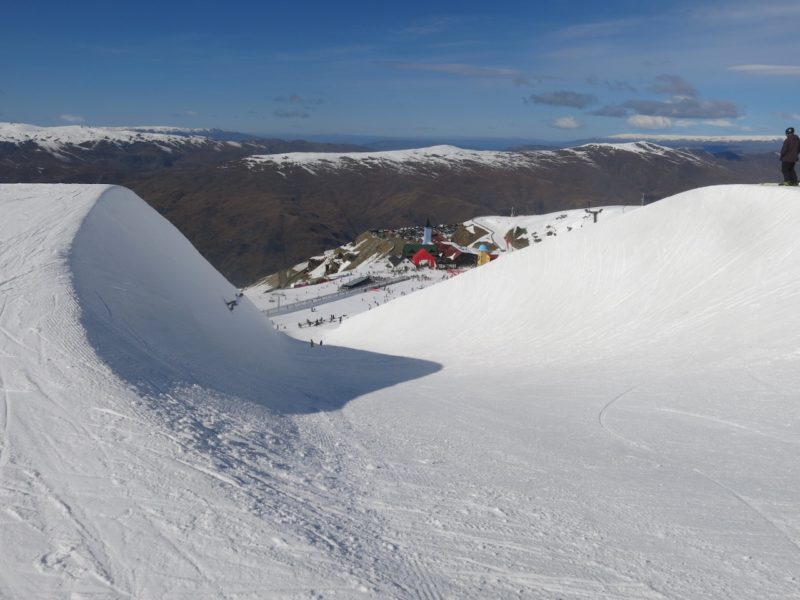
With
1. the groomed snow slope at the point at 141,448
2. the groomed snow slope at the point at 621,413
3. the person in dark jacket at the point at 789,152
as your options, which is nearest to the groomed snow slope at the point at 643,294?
the groomed snow slope at the point at 621,413

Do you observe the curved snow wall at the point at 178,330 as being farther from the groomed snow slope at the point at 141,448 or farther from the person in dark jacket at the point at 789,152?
the person in dark jacket at the point at 789,152

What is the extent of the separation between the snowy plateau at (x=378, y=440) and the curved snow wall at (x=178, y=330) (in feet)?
0.23

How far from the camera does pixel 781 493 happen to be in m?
6.46

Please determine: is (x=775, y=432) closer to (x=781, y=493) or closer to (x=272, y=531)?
(x=781, y=493)

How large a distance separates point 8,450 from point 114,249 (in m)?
7.78

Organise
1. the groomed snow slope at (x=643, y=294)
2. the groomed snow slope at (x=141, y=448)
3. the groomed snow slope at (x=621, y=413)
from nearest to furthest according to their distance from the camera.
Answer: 1. the groomed snow slope at (x=141, y=448)
2. the groomed snow slope at (x=621, y=413)
3. the groomed snow slope at (x=643, y=294)

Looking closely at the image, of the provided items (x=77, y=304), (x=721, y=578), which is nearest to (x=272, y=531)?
(x=721, y=578)

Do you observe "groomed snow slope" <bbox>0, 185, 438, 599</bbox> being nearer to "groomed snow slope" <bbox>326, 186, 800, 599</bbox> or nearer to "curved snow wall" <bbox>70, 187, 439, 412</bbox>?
"curved snow wall" <bbox>70, 187, 439, 412</bbox>

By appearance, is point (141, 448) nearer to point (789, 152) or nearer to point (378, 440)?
point (378, 440)

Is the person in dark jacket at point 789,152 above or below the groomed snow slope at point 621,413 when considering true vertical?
above

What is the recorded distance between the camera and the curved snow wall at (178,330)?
30.6 feet

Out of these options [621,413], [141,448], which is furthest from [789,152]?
[141,448]

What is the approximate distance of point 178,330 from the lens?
11.5 metres

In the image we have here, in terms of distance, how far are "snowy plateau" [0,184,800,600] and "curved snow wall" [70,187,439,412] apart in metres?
0.07
